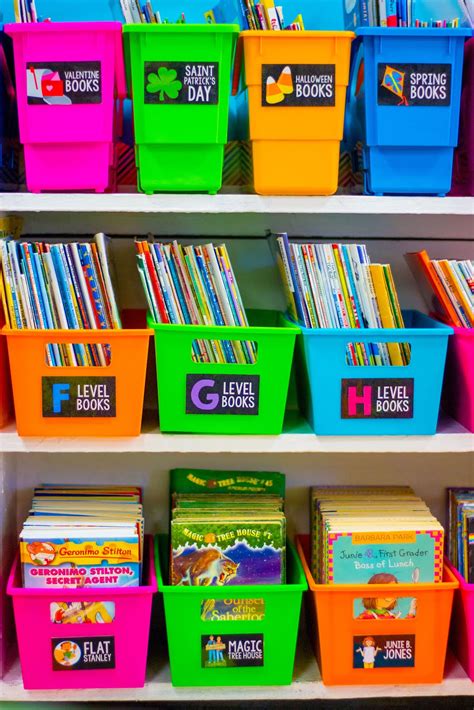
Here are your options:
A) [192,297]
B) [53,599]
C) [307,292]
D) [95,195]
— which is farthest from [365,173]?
[53,599]

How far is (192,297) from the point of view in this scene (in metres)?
1.67

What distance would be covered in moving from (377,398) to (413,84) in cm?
61

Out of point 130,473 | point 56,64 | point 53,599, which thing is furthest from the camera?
point 130,473

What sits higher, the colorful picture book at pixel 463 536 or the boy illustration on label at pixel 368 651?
the colorful picture book at pixel 463 536

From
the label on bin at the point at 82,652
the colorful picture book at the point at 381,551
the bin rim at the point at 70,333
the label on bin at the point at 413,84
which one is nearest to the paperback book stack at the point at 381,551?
the colorful picture book at the point at 381,551

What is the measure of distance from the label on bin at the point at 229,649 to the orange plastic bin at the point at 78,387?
0.46 m

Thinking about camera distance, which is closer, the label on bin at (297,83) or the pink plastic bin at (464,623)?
the label on bin at (297,83)

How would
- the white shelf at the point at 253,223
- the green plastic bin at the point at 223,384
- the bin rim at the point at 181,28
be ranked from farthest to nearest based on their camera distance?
the white shelf at the point at 253,223
the green plastic bin at the point at 223,384
the bin rim at the point at 181,28

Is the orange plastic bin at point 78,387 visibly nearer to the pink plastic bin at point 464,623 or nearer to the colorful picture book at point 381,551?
the colorful picture book at point 381,551

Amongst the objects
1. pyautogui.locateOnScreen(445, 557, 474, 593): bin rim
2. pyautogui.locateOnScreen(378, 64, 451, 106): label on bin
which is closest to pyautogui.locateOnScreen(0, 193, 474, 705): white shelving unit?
pyautogui.locateOnScreen(445, 557, 474, 593): bin rim

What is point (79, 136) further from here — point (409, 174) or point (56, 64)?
point (409, 174)

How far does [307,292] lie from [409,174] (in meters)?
0.31

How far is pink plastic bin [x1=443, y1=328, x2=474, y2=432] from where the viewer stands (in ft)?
5.55

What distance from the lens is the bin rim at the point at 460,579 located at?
1.73 meters
